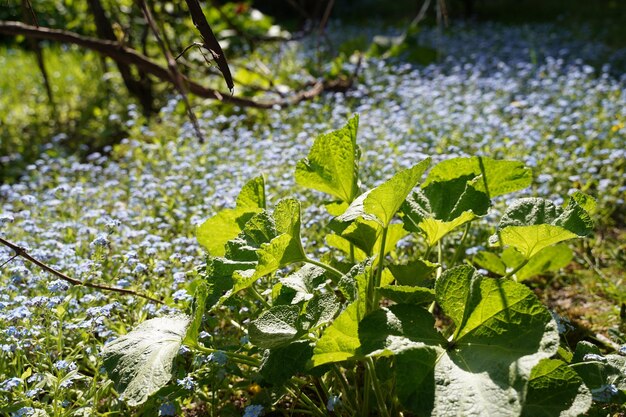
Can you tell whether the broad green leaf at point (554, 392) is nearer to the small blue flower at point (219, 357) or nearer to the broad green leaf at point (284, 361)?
the broad green leaf at point (284, 361)

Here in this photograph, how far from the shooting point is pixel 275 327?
183 centimetres

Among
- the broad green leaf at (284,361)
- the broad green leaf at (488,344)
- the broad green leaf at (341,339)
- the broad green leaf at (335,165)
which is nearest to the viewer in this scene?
the broad green leaf at (488,344)

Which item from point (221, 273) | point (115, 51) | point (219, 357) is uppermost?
point (115, 51)

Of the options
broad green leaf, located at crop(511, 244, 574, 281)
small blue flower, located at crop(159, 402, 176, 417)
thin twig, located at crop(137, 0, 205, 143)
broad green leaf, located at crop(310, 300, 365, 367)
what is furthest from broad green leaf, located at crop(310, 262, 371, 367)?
broad green leaf, located at crop(511, 244, 574, 281)

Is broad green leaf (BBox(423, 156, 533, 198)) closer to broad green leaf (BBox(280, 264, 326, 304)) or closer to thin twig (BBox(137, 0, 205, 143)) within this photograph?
broad green leaf (BBox(280, 264, 326, 304))

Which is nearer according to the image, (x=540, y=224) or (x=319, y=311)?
(x=319, y=311)

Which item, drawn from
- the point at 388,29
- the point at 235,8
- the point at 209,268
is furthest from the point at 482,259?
the point at 388,29

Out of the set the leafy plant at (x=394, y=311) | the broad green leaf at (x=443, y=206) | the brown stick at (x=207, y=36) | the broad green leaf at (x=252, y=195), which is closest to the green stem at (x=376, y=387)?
the leafy plant at (x=394, y=311)

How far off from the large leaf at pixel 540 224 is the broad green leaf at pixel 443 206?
0.31ft

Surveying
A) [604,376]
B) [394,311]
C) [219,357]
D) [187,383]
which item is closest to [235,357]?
[219,357]

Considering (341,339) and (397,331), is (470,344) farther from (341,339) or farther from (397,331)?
(341,339)

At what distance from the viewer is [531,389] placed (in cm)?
168

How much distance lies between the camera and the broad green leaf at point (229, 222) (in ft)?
7.26

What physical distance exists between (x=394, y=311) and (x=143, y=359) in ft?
2.22
